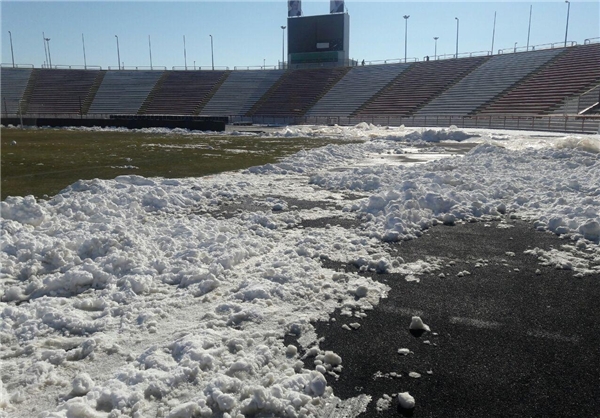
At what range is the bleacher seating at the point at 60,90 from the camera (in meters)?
56.9

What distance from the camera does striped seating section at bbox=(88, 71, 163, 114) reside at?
5729 cm

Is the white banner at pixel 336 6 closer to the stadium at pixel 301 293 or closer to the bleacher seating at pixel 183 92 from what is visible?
the bleacher seating at pixel 183 92

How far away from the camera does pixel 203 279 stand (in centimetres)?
519

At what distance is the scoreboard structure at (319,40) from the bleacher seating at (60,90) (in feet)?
91.1

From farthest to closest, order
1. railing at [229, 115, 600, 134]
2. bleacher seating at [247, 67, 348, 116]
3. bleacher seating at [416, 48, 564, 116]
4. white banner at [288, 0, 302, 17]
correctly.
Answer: white banner at [288, 0, 302, 17] < bleacher seating at [247, 67, 348, 116] < bleacher seating at [416, 48, 564, 116] < railing at [229, 115, 600, 134]

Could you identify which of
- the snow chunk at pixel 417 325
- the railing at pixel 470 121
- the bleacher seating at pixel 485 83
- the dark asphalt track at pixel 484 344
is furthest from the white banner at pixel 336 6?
the snow chunk at pixel 417 325

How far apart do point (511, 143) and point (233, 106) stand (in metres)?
38.4

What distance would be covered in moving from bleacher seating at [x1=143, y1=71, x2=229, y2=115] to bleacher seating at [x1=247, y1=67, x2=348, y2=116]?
8.26m

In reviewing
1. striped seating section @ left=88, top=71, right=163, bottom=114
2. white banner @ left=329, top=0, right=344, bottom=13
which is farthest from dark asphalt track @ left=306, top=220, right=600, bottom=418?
white banner @ left=329, top=0, right=344, bottom=13

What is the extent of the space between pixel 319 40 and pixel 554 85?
32171 millimetres

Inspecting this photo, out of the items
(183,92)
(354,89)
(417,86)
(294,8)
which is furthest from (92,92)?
(417,86)

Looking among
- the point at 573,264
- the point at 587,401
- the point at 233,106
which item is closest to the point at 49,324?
the point at 587,401

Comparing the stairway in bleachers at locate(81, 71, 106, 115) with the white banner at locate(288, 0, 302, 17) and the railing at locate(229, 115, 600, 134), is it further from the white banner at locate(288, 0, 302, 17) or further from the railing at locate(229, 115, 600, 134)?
the white banner at locate(288, 0, 302, 17)

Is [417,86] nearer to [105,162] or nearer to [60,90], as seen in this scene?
[105,162]
